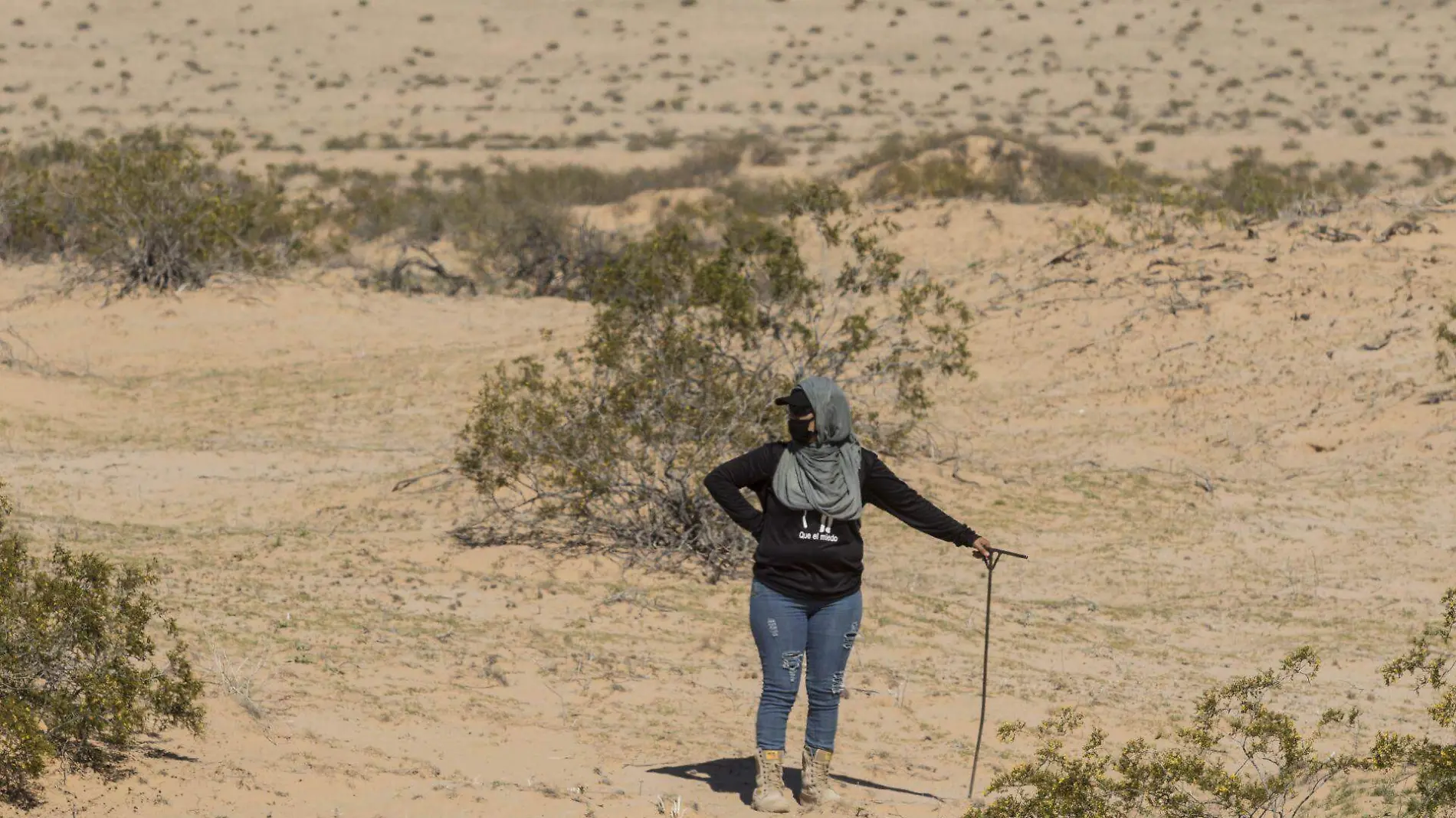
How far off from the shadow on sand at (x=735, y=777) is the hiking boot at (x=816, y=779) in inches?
7.7

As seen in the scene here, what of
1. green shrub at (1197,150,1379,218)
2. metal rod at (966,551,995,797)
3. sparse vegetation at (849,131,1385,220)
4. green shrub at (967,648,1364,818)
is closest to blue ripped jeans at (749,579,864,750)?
metal rod at (966,551,995,797)

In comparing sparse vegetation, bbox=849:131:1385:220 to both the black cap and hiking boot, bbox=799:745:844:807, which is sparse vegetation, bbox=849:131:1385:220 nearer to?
hiking boot, bbox=799:745:844:807

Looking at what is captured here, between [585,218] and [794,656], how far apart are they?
60.5 ft

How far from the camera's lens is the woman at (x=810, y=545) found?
18.6 ft

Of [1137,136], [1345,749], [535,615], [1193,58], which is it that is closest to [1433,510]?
[1345,749]

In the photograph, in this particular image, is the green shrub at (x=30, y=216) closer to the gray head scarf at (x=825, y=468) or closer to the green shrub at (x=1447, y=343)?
the green shrub at (x=1447, y=343)

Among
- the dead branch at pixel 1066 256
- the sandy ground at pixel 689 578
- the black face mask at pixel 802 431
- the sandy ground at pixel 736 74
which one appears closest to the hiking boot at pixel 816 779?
the sandy ground at pixel 689 578

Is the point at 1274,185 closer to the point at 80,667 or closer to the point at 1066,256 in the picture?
the point at 1066,256

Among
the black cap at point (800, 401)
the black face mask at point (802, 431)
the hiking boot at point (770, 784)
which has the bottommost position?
the hiking boot at point (770, 784)

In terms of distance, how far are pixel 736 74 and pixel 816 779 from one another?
1926 inches

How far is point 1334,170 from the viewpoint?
32250 millimetres

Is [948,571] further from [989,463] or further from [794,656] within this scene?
[794,656]

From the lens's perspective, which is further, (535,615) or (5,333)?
(5,333)

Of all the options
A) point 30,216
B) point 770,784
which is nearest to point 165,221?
point 30,216
